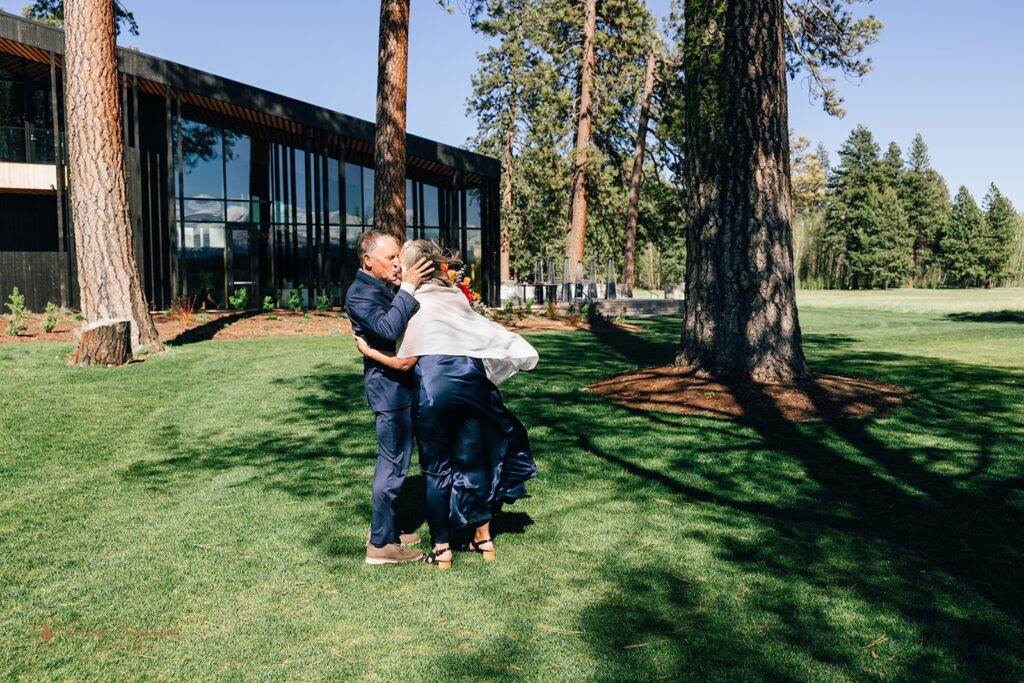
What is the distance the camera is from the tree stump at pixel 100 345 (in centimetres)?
1159

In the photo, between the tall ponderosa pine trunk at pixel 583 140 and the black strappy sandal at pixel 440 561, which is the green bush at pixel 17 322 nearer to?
the black strappy sandal at pixel 440 561

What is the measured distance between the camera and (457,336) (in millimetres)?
4219

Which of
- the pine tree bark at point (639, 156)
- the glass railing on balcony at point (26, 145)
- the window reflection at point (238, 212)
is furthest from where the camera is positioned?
the pine tree bark at point (639, 156)

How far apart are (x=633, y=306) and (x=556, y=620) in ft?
78.5

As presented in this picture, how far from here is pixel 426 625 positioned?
3.64 meters

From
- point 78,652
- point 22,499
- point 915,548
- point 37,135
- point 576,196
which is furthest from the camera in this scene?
point 576,196

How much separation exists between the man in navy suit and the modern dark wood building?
18678mm

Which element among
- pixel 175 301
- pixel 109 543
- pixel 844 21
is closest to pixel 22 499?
pixel 109 543

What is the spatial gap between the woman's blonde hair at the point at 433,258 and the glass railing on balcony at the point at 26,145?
2173 cm

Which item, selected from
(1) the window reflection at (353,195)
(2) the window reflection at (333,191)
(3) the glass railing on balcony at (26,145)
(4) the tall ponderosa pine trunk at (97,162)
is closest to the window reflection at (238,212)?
(2) the window reflection at (333,191)

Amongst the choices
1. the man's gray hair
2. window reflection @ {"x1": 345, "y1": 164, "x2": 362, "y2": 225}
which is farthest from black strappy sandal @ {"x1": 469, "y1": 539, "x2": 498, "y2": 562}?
window reflection @ {"x1": 345, "y1": 164, "x2": 362, "y2": 225}

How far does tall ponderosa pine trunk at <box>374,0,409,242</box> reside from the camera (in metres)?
15.9

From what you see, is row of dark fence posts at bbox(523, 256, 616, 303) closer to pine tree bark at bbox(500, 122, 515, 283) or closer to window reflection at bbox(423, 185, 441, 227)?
window reflection at bbox(423, 185, 441, 227)

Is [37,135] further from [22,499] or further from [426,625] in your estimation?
[426,625]
